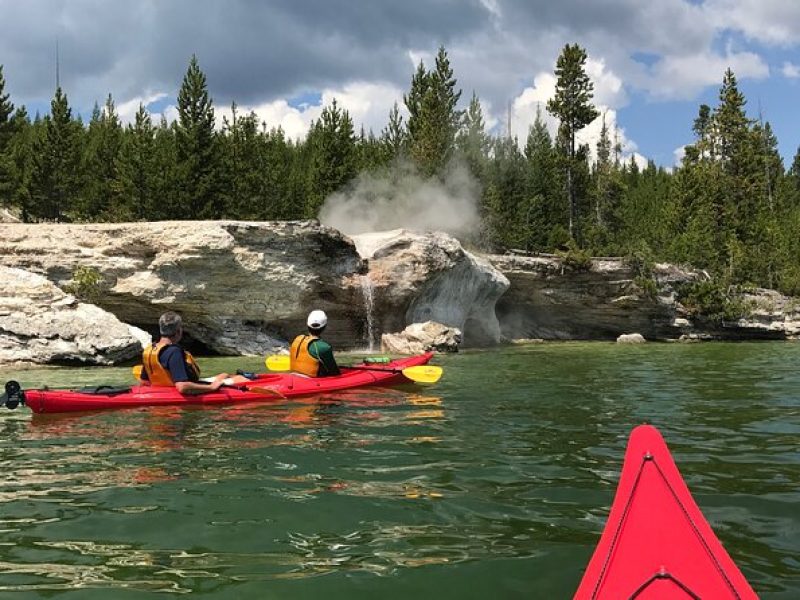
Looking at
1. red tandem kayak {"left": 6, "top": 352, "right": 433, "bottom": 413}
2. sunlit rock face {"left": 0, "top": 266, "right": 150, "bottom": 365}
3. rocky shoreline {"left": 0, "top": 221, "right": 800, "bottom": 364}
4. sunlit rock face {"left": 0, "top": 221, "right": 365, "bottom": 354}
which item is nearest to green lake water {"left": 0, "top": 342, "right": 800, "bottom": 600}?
red tandem kayak {"left": 6, "top": 352, "right": 433, "bottom": 413}

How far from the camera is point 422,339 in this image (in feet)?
70.3

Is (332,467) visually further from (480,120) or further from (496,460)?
(480,120)

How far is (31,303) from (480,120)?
107 ft

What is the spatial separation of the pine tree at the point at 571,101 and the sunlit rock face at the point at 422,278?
14.4 metres

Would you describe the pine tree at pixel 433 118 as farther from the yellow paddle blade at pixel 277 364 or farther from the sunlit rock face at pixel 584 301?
the yellow paddle blade at pixel 277 364

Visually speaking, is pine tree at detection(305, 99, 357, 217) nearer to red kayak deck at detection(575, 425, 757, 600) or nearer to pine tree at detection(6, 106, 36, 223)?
pine tree at detection(6, 106, 36, 223)

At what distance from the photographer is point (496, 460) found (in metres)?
5.62

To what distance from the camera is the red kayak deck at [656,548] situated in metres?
2.60

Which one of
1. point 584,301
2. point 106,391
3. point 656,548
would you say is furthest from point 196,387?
point 584,301

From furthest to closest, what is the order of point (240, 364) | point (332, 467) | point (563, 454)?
point (240, 364) → point (563, 454) → point (332, 467)

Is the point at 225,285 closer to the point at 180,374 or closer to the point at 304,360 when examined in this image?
the point at 304,360

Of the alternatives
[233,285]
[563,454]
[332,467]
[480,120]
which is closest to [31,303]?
[233,285]

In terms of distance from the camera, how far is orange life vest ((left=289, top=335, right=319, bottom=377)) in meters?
9.75

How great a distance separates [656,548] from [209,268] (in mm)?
17916
